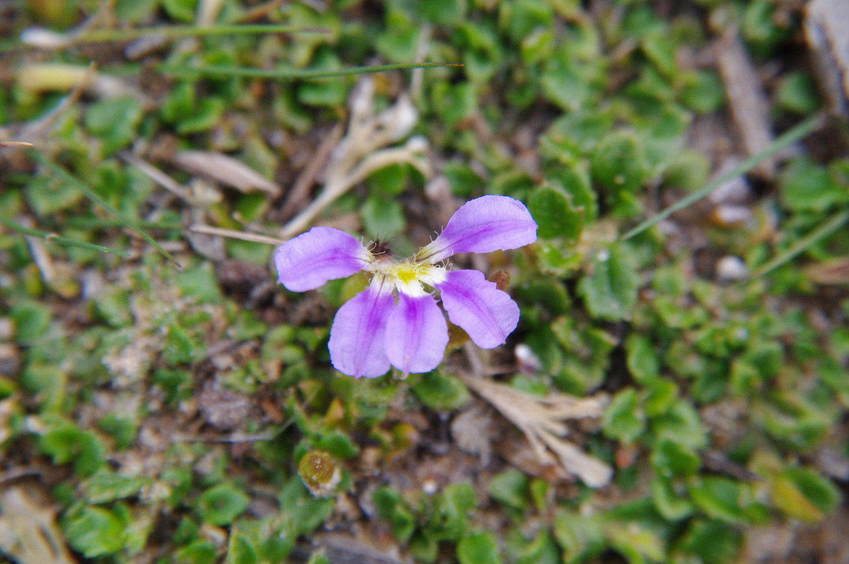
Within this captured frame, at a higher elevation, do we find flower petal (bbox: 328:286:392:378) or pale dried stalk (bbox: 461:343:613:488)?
flower petal (bbox: 328:286:392:378)

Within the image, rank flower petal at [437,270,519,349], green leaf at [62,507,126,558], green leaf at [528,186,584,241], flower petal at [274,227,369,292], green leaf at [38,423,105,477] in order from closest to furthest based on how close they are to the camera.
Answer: flower petal at [274,227,369,292] < flower petal at [437,270,519,349] < green leaf at [62,507,126,558] < green leaf at [38,423,105,477] < green leaf at [528,186,584,241]

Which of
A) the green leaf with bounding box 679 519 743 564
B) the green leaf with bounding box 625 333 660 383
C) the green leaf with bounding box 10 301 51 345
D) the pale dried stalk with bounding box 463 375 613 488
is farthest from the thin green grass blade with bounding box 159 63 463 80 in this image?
the green leaf with bounding box 679 519 743 564

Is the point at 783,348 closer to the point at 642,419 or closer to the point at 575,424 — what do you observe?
the point at 642,419

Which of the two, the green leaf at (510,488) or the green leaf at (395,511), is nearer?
the green leaf at (395,511)

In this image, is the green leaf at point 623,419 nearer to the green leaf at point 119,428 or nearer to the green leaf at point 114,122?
the green leaf at point 119,428

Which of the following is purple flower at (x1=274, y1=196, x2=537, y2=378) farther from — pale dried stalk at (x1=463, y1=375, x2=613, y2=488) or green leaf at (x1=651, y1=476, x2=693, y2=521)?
green leaf at (x1=651, y1=476, x2=693, y2=521)

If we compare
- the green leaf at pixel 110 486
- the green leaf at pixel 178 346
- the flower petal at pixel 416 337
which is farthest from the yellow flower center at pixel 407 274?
the green leaf at pixel 110 486
